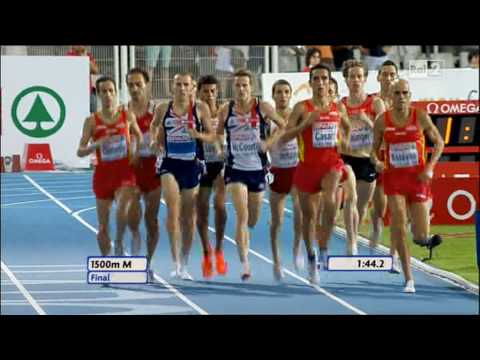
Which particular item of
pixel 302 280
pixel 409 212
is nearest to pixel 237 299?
pixel 302 280

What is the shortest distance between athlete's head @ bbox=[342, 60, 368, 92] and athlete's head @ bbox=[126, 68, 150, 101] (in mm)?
1374

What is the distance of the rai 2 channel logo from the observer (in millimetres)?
13086

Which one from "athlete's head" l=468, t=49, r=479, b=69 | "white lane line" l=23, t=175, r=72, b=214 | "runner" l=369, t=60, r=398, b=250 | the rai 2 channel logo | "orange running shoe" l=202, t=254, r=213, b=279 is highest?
"athlete's head" l=468, t=49, r=479, b=69

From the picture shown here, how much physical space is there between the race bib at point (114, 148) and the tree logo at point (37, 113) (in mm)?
3083

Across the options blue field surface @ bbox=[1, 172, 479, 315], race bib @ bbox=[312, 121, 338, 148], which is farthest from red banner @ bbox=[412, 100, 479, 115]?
race bib @ bbox=[312, 121, 338, 148]

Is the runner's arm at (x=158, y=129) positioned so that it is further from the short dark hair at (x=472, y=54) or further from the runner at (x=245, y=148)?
the short dark hair at (x=472, y=54)

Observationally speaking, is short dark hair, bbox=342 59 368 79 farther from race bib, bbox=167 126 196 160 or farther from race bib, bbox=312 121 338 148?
race bib, bbox=167 126 196 160

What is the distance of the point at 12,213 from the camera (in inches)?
575

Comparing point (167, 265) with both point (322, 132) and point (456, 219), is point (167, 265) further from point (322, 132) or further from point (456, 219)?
point (456, 219)

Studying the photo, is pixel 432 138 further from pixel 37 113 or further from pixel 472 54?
pixel 37 113

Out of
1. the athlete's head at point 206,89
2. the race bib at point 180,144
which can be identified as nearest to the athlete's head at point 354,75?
the athlete's head at point 206,89

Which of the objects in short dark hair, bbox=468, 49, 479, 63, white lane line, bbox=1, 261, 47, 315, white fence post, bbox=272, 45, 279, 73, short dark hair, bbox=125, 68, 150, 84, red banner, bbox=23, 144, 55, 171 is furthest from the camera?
red banner, bbox=23, 144, 55, 171

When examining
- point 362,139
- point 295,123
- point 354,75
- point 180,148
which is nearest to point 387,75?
point 354,75

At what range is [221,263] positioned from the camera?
11875mm
